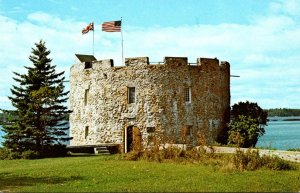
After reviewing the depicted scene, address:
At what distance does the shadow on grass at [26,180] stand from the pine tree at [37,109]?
36.7 ft

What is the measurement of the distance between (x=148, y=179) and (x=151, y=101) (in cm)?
1550

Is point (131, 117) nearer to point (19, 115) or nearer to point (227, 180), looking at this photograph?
point (19, 115)

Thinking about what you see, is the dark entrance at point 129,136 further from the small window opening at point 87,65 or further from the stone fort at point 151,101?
the small window opening at point 87,65

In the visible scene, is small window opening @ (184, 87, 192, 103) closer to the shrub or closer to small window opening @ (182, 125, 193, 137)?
small window opening @ (182, 125, 193, 137)

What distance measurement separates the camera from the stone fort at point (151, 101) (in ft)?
104

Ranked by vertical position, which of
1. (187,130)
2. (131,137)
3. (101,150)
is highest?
(187,130)

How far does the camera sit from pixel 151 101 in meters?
31.7

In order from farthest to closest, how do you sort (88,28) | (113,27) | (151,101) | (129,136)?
(88,28) < (113,27) < (129,136) < (151,101)

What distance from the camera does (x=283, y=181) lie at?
15484 millimetres

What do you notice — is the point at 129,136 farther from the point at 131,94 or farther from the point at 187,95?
the point at 187,95

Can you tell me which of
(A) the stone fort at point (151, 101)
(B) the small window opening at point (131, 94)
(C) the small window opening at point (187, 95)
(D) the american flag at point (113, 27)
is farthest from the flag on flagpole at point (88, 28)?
(C) the small window opening at point (187, 95)

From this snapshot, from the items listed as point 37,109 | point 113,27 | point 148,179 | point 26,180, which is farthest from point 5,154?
point 148,179

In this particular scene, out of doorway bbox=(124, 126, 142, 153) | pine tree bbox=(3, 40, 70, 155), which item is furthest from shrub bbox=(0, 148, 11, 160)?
doorway bbox=(124, 126, 142, 153)

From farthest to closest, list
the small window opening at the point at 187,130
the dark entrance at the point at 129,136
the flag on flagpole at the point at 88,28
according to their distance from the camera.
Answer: the flag on flagpole at the point at 88,28 < the dark entrance at the point at 129,136 < the small window opening at the point at 187,130
